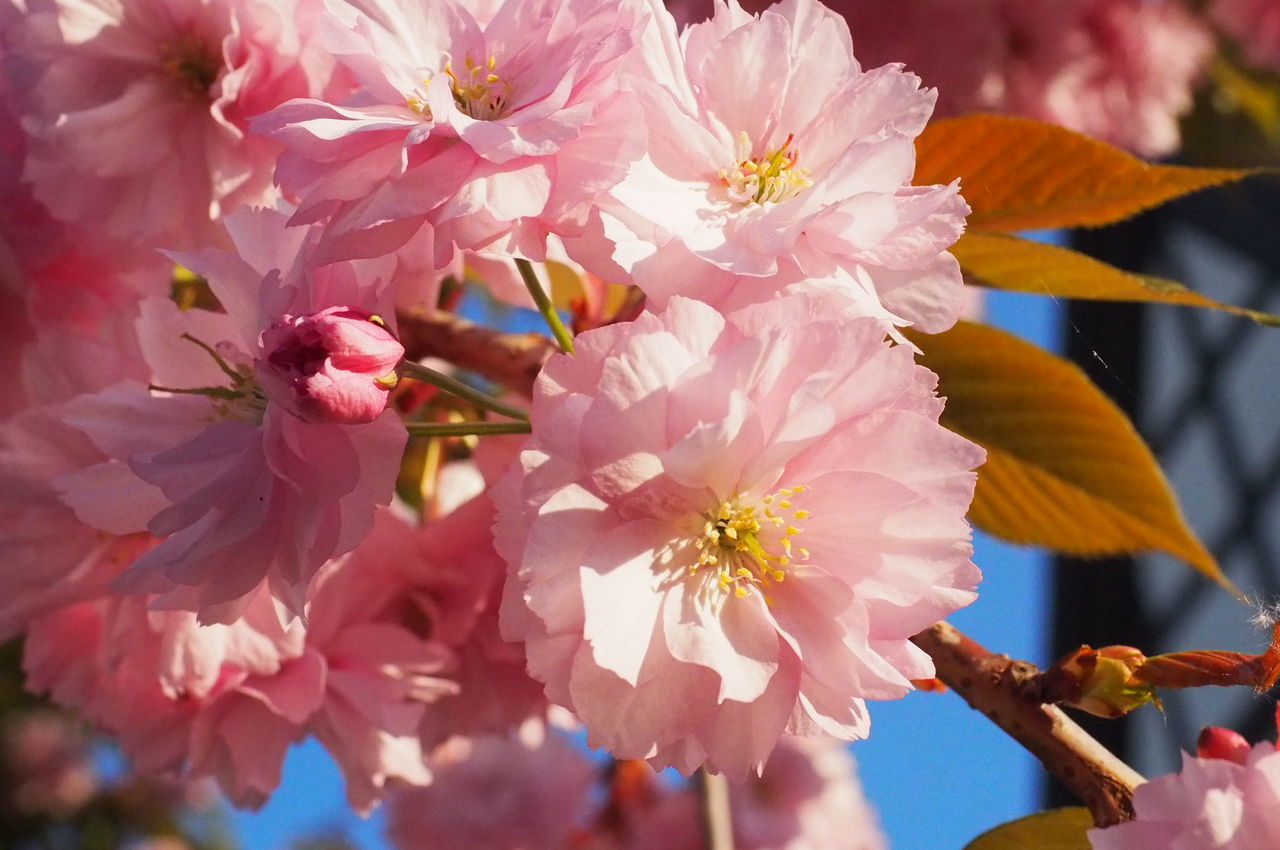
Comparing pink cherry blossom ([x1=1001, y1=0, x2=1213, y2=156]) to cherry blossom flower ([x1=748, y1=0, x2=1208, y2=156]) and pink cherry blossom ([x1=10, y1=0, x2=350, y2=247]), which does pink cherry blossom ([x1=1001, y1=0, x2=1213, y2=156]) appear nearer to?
cherry blossom flower ([x1=748, y1=0, x2=1208, y2=156])

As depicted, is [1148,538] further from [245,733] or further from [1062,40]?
[1062,40]

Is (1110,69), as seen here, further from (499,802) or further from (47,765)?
(47,765)

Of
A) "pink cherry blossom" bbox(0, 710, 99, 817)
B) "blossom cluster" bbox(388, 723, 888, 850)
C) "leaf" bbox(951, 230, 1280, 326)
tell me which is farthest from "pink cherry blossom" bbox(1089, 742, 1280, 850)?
"pink cherry blossom" bbox(0, 710, 99, 817)

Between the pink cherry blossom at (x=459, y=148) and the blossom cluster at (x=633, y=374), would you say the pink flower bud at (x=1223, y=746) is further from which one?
the pink cherry blossom at (x=459, y=148)

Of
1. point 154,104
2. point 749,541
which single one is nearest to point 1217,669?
point 749,541

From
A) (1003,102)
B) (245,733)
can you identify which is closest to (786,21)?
(245,733)
